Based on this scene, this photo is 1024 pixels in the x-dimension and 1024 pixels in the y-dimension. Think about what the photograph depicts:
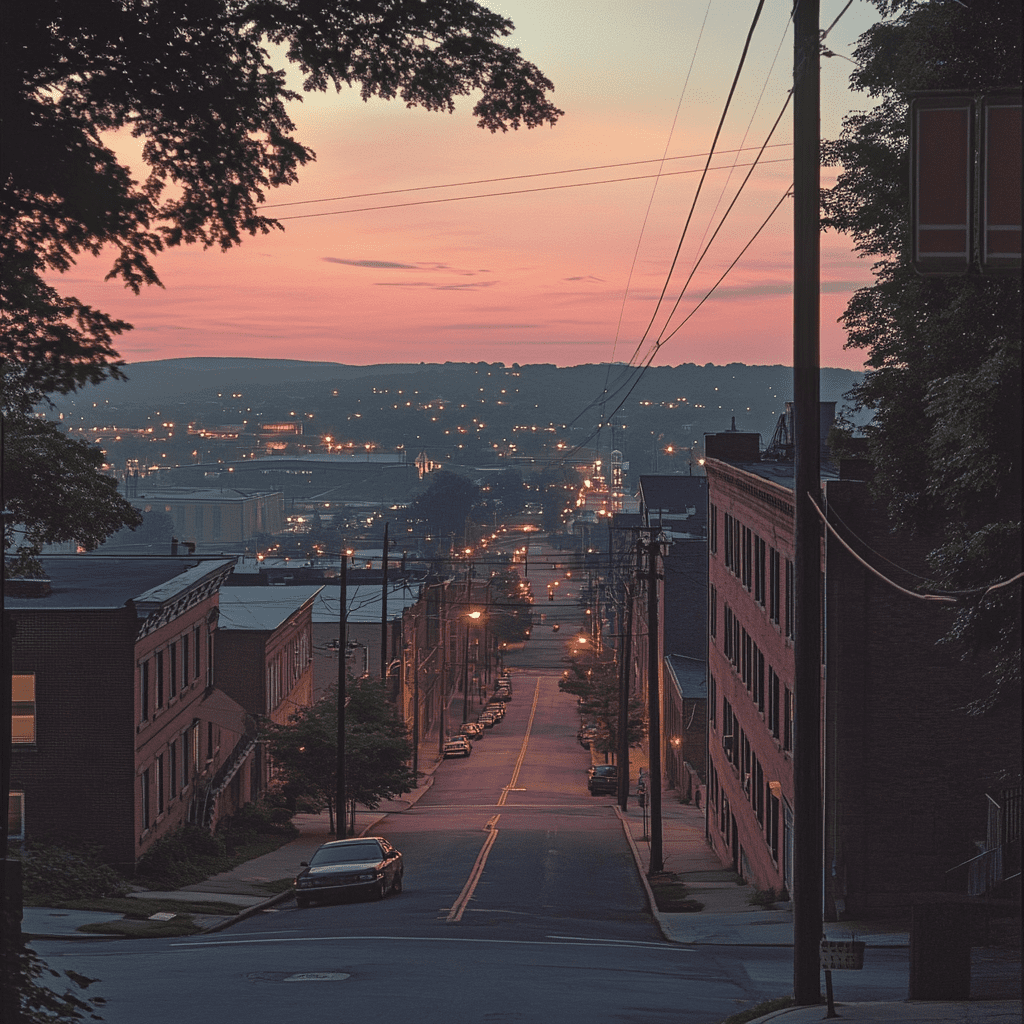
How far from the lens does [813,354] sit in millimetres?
14070

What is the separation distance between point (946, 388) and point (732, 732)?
25245mm

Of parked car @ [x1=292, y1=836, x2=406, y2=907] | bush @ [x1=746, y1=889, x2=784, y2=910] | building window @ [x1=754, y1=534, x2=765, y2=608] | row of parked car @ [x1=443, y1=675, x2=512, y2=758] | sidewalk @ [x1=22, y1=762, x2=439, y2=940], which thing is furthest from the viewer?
row of parked car @ [x1=443, y1=675, x2=512, y2=758]

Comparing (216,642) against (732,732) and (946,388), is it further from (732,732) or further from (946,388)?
(946,388)

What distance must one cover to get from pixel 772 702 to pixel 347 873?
11.1 metres

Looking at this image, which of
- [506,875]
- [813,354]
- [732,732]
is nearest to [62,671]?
[506,875]

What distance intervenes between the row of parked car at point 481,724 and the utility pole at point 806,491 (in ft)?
213

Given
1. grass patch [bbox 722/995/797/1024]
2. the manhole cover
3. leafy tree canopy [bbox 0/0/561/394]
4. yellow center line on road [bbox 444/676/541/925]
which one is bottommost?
yellow center line on road [bbox 444/676/541/925]

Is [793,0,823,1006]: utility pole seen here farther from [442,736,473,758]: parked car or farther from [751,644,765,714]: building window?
[442,736,473,758]: parked car

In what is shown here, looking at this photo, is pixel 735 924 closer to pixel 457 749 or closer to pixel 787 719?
pixel 787 719

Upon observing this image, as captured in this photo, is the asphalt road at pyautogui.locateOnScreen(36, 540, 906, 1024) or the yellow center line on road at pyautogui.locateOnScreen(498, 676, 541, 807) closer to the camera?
the asphalt road at pyautogui.locateOnScreen(36, 540, 906, 1024)

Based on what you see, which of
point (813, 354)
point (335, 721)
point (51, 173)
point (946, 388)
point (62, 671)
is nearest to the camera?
point (51, 173)

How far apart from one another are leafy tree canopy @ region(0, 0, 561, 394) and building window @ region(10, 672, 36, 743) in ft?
65.0

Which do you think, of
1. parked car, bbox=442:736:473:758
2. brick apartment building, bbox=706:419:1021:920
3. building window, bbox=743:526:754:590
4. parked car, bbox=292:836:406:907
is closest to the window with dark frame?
parked car, bbox=292:836:406:907

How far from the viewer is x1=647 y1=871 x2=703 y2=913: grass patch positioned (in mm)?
28531
